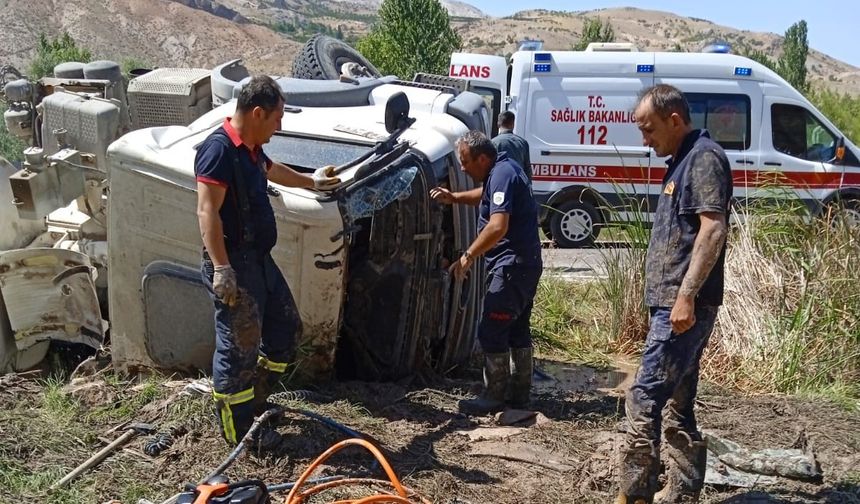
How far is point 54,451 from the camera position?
3.89 m

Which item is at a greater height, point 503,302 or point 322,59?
point 322,59

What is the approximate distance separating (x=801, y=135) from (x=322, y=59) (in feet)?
22.9

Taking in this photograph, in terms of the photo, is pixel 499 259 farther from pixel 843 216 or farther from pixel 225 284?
pixel 843 216

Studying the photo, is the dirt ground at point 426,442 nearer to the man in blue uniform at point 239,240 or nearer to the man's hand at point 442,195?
the man in blue uniform at point 239,240

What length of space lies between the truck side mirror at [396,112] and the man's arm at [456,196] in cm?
44

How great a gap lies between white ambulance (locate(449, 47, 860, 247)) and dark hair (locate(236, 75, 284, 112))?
727 cm

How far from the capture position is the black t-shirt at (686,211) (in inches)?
130

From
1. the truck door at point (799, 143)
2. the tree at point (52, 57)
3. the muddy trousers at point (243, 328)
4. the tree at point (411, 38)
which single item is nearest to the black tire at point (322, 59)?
the muddy trousers at point (243, 328)

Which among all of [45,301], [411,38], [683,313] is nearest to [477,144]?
[683,313]

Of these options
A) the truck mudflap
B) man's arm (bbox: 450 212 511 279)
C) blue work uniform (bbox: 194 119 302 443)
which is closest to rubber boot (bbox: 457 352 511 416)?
man's arm (bbox: 450 212 511 279)

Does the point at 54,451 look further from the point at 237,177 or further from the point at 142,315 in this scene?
the point at 237,177

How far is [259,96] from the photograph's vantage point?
370 centimetres

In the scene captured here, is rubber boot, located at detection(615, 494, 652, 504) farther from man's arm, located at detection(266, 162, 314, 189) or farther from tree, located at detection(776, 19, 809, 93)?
tree, located at detection(776, 19, 809, 93)

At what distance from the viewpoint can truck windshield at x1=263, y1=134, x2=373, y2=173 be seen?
457 centimetres
